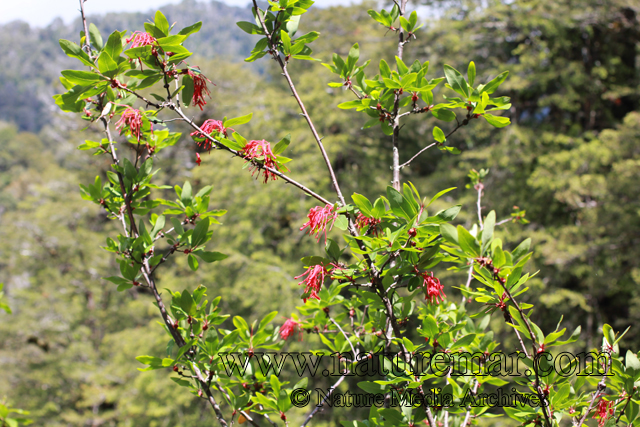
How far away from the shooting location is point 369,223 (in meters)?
0.83

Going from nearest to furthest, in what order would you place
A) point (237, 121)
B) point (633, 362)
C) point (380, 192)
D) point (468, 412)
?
1. point (633, 362)
2. point (237, 121)
3. point (468, 412)
4. point (380, 192)

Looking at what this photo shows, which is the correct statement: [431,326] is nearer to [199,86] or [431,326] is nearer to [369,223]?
[369,223]

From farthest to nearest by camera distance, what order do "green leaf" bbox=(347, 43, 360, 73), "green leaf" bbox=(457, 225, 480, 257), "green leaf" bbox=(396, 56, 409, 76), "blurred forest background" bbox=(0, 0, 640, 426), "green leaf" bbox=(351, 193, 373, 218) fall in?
"blurred forest background" bbox=(0, 0, 640, 426)
"green leaf" bbox=(347, 43, 360, 73)
"green leaf" bbox=(396, 56, 409, 76)
"green leaf" bbox=(351, 193, 373, 218)
"green leaf" bbox=(457, 225, 480, 257)

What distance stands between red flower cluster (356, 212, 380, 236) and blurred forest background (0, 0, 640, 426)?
2.47m

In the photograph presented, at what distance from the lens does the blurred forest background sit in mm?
5004

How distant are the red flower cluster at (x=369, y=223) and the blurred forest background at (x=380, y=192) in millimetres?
2467

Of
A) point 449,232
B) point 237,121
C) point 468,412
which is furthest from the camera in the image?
point 468,412

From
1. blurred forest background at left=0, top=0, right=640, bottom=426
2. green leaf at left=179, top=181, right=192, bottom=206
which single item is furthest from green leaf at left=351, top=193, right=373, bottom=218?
blurred forest background at left=0, top=0, right=640, bottom=426

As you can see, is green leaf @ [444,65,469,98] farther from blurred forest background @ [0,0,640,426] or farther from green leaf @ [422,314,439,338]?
blurred forest background @ [0,0,640,426]

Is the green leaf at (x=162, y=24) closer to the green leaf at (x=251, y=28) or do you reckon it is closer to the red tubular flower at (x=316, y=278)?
the green leaf at (x=251, y=28)

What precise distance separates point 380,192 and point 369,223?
6.57m

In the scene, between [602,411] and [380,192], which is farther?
[380,192]

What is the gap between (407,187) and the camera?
0.72 meters

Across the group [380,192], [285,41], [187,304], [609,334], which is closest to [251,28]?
[285,41]
